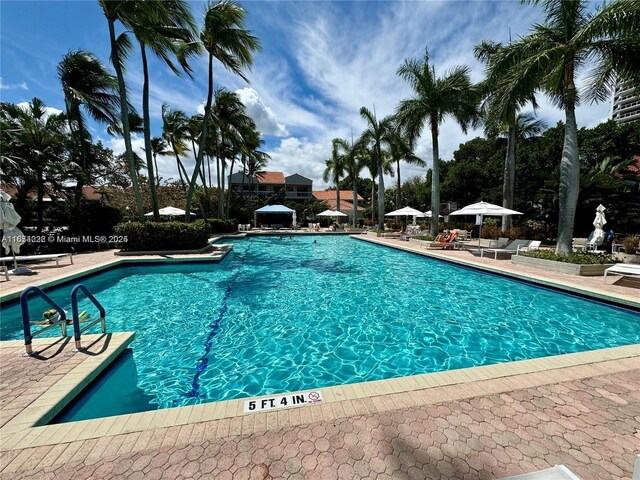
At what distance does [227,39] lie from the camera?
535 inches

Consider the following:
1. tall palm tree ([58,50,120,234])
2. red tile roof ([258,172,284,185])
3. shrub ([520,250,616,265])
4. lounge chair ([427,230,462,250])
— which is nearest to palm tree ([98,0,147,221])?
tall palm tree ([58,50,120,234])

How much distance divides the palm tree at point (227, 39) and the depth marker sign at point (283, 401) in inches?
565

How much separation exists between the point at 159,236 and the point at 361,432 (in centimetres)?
1352

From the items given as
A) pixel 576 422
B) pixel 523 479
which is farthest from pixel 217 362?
pixel 576 422

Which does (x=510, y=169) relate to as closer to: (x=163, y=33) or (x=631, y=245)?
(x=631, y=245)

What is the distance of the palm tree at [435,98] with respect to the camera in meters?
16.0

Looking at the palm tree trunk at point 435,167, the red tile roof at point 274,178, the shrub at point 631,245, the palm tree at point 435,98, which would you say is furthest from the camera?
the red tile roof at point 274,178

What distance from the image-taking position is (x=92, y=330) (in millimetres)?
5621

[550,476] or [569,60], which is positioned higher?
[569,60]

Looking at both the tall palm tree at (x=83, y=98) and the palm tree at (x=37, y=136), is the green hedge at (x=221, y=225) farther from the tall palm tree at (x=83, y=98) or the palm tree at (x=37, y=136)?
the palm tree at (x=37, y=136)

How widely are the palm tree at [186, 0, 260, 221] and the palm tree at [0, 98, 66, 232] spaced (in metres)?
6.79

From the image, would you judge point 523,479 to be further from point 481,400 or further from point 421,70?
point 421,70

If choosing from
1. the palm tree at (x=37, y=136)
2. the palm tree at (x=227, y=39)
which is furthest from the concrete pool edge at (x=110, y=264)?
the palm tree at (x=37, y=136)

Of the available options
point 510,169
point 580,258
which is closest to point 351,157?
point 510,169
